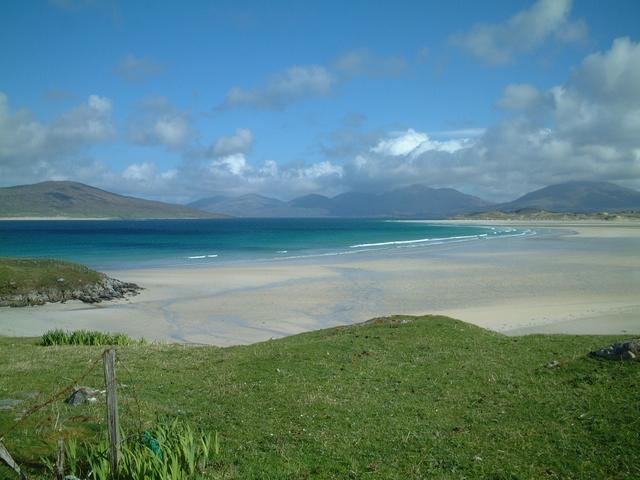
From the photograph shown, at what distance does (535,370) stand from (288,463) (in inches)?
313

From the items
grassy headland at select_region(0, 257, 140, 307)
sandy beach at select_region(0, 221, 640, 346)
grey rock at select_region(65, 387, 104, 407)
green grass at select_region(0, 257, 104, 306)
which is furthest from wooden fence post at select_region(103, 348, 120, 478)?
green grass at select_region(0, 257, 104, 306)

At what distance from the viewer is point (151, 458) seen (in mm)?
7770

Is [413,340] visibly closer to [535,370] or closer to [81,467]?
[535,370]

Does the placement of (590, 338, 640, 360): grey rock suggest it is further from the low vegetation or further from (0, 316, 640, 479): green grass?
the low vegetation

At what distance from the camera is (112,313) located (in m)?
36.6

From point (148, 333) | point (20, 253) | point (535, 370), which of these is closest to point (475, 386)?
point (535, 370)

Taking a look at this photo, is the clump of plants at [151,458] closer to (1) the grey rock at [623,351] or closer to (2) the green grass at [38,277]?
(1) the grey rock at [623,351]

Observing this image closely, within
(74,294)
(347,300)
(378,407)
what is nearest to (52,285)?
(74,294)

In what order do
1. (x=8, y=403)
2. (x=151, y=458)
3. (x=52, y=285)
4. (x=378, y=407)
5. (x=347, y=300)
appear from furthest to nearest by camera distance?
1. (x=52, y=285)
2. (x=347, y=300)
3. (x=8, y=403)
4. (x=378, y=407)
5. (x=151, y=458)

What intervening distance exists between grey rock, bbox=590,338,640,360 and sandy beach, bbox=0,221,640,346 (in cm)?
1327

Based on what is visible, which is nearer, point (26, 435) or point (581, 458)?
point (581, 458)

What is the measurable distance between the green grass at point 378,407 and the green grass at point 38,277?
88.3 feet

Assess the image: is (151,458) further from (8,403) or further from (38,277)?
(38,277)

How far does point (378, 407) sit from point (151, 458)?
5.38 m
